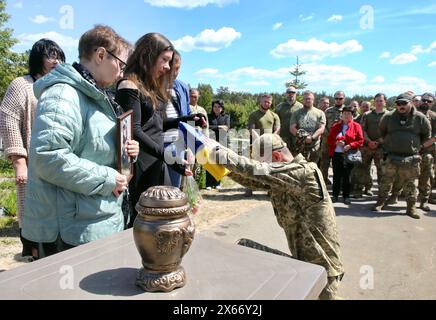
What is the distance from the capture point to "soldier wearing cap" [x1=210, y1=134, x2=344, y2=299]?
2.59 metres

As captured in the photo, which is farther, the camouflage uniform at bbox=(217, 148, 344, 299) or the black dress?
the black dress

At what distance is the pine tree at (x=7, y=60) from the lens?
18.9 metres

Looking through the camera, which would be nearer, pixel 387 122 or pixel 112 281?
pixel 112 281

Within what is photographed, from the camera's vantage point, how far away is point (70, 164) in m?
1.77

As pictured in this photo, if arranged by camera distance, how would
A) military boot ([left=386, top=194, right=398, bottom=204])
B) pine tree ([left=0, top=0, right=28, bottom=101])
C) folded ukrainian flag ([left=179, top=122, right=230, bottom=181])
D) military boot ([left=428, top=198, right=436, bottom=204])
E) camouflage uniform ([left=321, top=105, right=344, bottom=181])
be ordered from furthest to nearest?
pine tree ([left=0, top=0, right=28, bottom=101])
camouflage uniform ([left=321, top=105, right=344, bottom=181])
military boot ([left=428, top=198, right=436, bottom=204])
military boot ([left=386, top=194, right=398, bottom=204])
folded ukrainian flag ([left=179, top=122, right=230, bottom=181])

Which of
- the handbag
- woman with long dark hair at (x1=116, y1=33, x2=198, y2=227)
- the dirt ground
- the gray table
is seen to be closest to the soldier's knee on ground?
the gray table

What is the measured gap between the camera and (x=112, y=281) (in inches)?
59.0

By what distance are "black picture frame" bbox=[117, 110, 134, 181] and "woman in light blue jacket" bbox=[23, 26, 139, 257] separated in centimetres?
4

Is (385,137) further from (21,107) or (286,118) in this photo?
(21,107)

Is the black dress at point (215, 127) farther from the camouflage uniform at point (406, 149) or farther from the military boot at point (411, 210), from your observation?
the military boot at point (411, 210)

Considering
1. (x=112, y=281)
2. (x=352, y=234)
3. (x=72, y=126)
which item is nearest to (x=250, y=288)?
(x=112, y=281)

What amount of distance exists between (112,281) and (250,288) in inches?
21.2

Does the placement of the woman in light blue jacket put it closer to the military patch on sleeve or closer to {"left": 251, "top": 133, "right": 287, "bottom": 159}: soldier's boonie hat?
the military patch on sleeve
